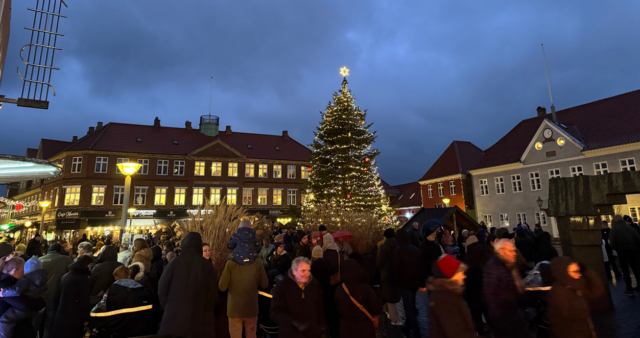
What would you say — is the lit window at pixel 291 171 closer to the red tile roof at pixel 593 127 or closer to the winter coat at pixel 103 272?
the red tile roof at pixel 593 127

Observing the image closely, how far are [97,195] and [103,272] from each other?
3612 cm

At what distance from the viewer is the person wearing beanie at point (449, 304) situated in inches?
140

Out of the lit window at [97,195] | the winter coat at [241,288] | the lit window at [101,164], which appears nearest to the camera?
the winter coat at [241,288]

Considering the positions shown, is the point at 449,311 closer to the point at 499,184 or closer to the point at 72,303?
the point at 72,303

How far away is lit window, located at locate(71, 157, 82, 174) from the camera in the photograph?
35781 millimetres

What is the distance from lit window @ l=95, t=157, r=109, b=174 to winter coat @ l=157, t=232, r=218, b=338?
3834 cm

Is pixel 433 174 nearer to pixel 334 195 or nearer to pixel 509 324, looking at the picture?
pixel 334 195

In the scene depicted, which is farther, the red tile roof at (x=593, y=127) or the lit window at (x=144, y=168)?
the lit window at (x=144, y=168)

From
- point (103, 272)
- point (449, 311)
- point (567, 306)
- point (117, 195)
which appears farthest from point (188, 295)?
point (117, 195)

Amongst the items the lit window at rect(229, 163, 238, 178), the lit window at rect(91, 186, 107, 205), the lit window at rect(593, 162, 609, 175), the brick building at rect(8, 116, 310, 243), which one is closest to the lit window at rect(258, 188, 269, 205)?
the brick building at rect(8, 116, 310, 243)

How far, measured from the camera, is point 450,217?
1596 centimetres

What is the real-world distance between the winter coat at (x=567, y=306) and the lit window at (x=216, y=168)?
3965 cm

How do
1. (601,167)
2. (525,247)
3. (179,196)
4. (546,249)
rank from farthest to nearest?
(179,196) < (601,167) < (525,247) < (546,249)

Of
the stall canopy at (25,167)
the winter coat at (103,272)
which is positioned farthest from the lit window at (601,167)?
the stall canopy at (25,167)
